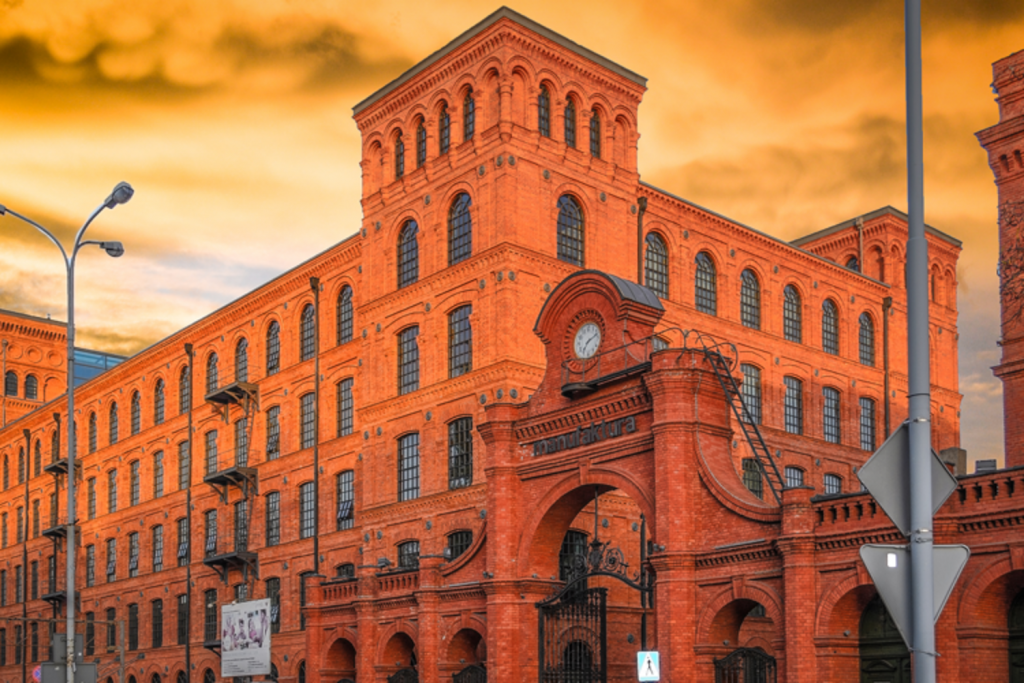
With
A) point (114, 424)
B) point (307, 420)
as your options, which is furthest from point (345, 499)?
point (114, 424)

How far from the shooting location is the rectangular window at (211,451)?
51.3 meters

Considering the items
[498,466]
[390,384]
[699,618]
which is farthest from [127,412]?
[699,618]

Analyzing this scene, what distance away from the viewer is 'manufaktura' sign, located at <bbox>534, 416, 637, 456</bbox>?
2497 centimetres

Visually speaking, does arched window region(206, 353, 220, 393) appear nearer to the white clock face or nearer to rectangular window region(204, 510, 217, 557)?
rectangular window region(204, 510, 217, 557)

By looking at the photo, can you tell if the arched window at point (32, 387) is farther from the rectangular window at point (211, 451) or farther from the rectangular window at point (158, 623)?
the rectangular window at point (211, 451)

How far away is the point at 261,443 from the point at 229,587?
608 centimetres

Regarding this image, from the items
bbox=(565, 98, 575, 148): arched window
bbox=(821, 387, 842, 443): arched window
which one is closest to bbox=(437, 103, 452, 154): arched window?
bbox=(565, 98, 575, 148): arched window

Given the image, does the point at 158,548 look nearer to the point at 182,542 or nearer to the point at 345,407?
the point at 182,542

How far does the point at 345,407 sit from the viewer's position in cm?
4388

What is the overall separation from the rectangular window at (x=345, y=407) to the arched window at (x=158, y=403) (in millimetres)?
15474

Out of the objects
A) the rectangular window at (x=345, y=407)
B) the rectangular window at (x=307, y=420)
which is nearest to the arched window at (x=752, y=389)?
the rectangular window at (x=345, y=407)

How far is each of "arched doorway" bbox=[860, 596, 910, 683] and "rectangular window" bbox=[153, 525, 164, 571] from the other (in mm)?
40162

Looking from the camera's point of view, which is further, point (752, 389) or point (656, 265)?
point (752, 389)

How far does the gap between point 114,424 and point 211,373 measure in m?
11.2
